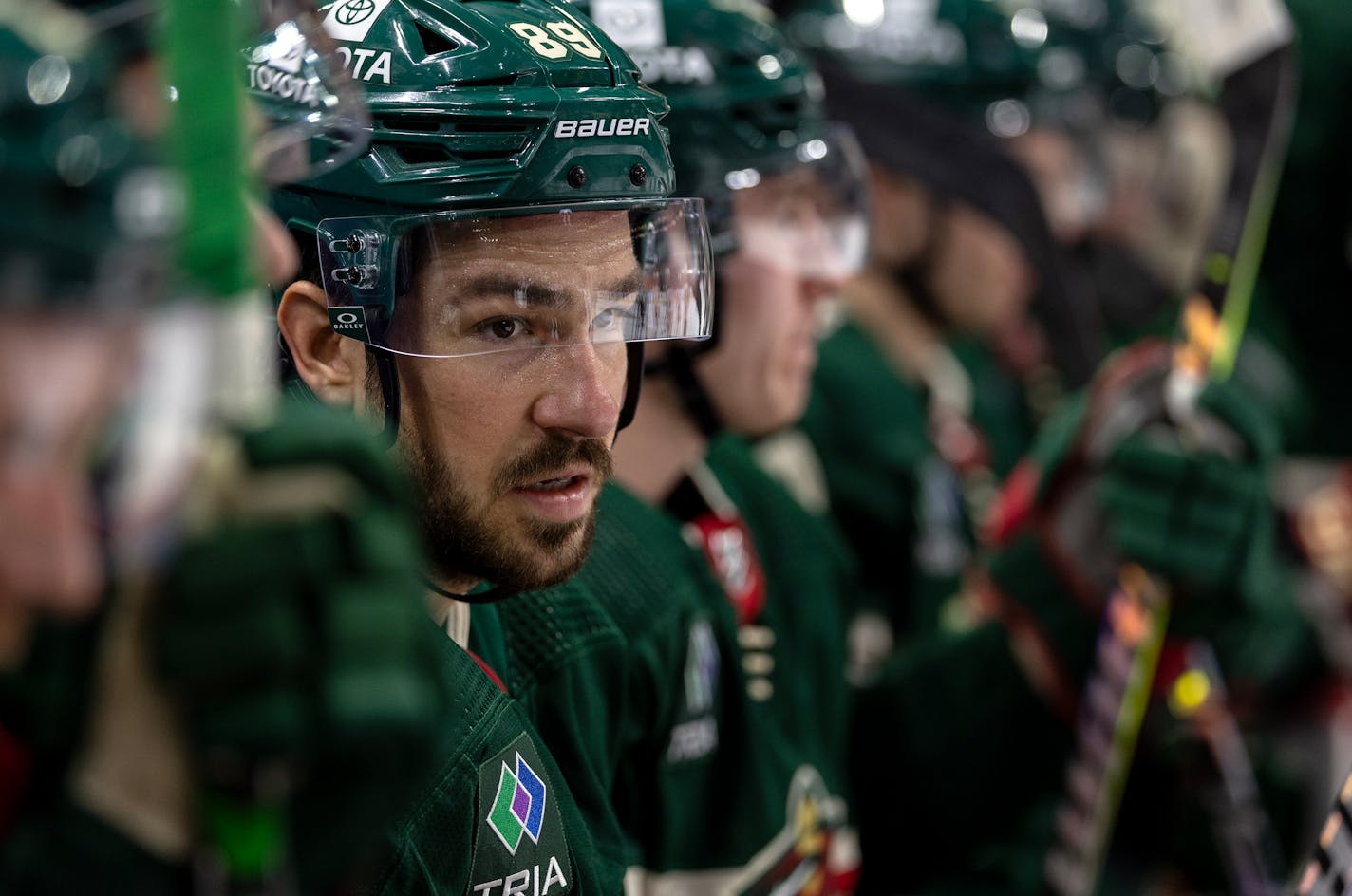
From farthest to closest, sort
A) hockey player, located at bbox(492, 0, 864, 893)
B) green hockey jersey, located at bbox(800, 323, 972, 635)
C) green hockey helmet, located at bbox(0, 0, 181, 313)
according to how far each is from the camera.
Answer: green hockey jersey, located at bbox(800, 323, 972, 635) < hockey player, located at bbox(492, 0, 864, 893) < green hockey helmet, located at bbox(0, 0, 181, 313)

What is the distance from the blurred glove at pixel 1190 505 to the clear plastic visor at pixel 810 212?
51cm

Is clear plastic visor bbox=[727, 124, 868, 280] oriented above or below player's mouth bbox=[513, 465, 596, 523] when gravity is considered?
above

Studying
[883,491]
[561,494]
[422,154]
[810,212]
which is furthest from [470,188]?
[883,491]

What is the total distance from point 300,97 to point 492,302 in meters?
0.24

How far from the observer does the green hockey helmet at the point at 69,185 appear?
0.65m

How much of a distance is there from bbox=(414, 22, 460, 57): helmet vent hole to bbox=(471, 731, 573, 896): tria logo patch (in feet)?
2.06

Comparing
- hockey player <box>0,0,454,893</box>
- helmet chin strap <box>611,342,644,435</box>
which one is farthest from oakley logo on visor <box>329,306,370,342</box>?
hockey player <box>0,0,454,893</box>

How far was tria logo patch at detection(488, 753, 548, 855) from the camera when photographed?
1356mm

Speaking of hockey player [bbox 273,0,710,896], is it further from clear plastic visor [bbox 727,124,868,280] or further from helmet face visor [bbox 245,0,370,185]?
clear plastic visor [bbox 727,124,868,280]

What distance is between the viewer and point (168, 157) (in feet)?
2.30

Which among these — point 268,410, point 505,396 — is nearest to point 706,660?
point 505,396

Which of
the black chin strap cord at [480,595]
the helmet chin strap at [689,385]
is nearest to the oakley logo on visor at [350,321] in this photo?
the black chin strap cord at [480,595]

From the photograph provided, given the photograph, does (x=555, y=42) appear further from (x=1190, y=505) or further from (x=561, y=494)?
(x=1190, y=505)

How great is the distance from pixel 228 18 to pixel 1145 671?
Answer: 2.01m
